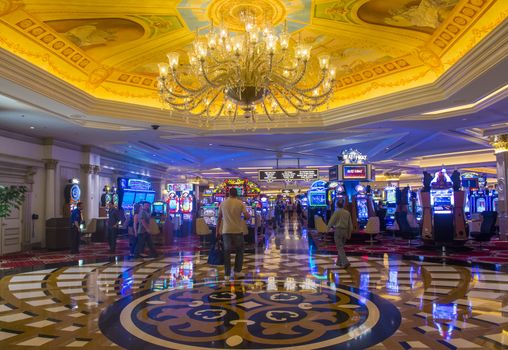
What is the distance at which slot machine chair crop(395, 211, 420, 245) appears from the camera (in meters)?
12.0

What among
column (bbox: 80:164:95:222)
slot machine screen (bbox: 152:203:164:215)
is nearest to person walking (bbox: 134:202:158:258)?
column (bbox: 80:164:95:222)

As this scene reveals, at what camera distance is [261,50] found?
5.16m

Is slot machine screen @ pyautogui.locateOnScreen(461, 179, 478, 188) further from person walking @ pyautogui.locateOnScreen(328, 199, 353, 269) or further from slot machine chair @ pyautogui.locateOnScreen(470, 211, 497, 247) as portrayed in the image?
person walking @ pyautogui.locateOnScreen(328, 199, 353, 269)

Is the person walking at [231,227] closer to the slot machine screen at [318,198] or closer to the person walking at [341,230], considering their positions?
the person walking at [341,230]

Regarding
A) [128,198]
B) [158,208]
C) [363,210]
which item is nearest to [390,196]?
[363,210]

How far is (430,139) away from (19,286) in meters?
11.4

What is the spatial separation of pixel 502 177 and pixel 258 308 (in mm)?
10981

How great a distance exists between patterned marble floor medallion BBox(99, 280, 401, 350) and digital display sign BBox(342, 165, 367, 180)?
24.3 feet

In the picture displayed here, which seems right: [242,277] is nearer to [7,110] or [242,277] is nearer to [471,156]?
[7,110]

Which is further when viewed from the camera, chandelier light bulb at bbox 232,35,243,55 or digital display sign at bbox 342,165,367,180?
digital display sign at bbox 342,165,367,180

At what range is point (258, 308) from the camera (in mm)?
4461

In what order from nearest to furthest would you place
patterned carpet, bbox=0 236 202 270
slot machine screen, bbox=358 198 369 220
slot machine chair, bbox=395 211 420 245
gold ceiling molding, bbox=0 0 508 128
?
1. gold ceiling molding, bbox=0 0 508 128
2. patterned carpet, bbox=0 236 202 270
3. slot machine chair, bbox=395 211 420 245
4. slot machine screen, bbox=358 198 369 220

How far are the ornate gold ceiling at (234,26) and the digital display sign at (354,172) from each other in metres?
4.65

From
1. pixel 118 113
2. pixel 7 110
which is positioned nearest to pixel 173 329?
pixel 118 113
